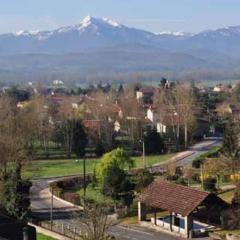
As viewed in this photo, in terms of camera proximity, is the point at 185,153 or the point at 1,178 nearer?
the point at 1,178

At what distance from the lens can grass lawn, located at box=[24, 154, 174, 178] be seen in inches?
1929

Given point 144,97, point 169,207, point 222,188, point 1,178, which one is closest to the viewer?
point 169,207

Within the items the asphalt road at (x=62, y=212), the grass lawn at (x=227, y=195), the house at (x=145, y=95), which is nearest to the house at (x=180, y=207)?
the asphalt road at (x=62, y=212)

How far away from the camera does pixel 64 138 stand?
197 ft

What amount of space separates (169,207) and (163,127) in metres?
38.1

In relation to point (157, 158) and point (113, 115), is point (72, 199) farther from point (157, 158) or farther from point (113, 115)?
point (113, 115)

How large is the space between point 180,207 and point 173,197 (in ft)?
3.22

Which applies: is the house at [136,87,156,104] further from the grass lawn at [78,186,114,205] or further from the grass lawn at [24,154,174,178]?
the grass lawn at [78,186,114,205]

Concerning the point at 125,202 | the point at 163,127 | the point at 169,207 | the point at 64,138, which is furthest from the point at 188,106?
the point at 169,207

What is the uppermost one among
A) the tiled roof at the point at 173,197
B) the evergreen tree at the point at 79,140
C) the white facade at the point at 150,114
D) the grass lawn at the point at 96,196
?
the white facade at the point at 150,114

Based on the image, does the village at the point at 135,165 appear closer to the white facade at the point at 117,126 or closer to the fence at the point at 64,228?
the fence at the point at 64,228

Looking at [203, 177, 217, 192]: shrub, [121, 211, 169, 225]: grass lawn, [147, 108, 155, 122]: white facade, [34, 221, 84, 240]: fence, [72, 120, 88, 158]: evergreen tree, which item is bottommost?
[121, 211, 169, 225]: grass lawn

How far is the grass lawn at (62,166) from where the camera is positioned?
49.0 m

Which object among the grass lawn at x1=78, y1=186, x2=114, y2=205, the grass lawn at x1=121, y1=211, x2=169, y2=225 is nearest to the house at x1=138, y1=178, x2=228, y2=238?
the grass lawn at x1=121, y1=211, x2=169, y2=225
